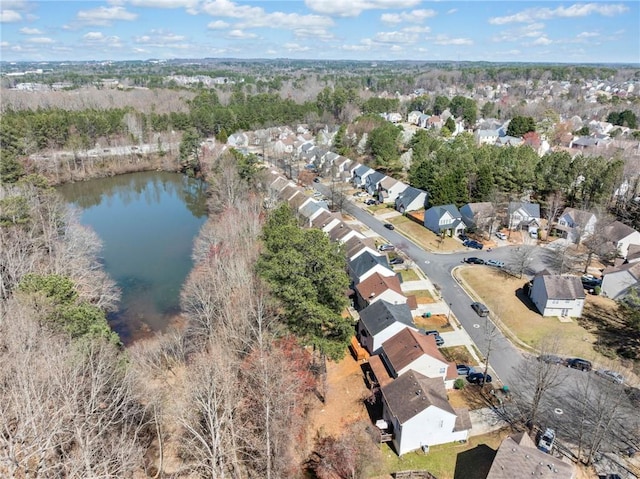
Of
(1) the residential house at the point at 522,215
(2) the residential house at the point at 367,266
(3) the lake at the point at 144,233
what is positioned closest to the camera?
(2) the residential house at the point at 367,266

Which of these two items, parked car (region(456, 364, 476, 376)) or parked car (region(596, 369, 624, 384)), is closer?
parked car (region(596, 369, 624, 384))

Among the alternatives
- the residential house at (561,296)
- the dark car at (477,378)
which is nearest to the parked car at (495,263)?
the residential house at (561,296)

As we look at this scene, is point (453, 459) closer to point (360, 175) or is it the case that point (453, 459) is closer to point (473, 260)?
point (473, 260)

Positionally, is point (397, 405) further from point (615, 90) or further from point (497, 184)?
point (615, 90)

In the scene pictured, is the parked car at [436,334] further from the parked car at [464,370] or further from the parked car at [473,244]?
the parked car at [473,244]

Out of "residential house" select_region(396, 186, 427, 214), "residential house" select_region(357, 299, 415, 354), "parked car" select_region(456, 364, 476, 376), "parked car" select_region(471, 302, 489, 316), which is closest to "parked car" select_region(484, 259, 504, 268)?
"parked car" select_region(471, 302, 489, 316)

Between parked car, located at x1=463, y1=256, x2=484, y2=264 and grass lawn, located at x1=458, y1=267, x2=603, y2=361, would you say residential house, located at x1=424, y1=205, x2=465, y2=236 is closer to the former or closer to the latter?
parked car, located at x1=463, y1=256, x2=484, y2=264
